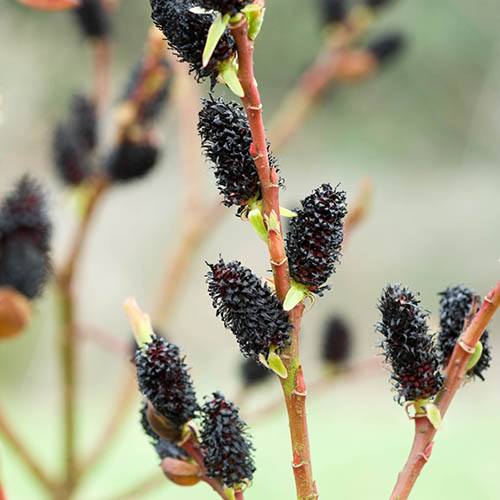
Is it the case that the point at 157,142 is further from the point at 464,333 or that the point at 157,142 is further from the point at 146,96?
the point at 464,333

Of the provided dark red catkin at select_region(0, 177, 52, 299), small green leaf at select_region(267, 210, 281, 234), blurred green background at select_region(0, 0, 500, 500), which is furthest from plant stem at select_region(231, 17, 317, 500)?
blurred green background at select_region(0, 0, 500, 500)

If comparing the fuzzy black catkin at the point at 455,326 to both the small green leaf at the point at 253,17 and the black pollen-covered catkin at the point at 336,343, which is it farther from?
the black pollen-covered catkin at the point at 336,343

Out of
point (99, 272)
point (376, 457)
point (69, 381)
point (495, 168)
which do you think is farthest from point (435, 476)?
point (495, 168)

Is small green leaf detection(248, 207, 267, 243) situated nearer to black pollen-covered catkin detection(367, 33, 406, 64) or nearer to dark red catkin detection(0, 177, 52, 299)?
Answer: dark red catkin detection(0, 177, 52, 299)

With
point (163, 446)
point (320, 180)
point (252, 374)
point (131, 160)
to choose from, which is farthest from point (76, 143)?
point (320, 180)

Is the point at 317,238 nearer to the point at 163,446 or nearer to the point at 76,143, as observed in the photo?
the point at 163,446
